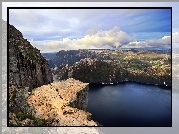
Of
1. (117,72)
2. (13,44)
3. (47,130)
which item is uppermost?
(13,44)

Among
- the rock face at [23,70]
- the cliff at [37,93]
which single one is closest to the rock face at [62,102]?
the cliff at [37,93]

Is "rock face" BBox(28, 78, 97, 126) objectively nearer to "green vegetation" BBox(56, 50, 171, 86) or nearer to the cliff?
the cliff

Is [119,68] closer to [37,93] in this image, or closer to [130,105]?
[130,105]

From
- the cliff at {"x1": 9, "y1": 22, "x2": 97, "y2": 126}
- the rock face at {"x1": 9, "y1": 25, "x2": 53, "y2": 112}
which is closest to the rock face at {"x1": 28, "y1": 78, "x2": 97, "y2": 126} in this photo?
the cliff at {"x1": 9, "y1": 22, "x2": 97, "y2": 126}

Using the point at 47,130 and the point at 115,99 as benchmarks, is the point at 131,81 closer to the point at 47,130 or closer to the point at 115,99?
the point at 115,99

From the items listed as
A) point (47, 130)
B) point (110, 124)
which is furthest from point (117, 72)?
point (47, 130)

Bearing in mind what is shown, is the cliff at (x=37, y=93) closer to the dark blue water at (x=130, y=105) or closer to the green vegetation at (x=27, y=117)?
the green vegetation at (x=27, y=117)

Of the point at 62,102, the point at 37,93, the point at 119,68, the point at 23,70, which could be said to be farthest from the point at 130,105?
the point at 23,70
